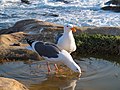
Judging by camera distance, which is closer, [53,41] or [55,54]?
[55,54]

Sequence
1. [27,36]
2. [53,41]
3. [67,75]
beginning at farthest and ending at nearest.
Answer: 1. [27,36]
2. [53,41]
3. [67,75]

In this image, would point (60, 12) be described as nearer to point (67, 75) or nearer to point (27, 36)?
point (27, 36)

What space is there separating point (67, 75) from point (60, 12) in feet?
55.0

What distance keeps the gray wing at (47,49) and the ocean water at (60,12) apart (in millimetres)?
10530

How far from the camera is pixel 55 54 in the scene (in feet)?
25.0

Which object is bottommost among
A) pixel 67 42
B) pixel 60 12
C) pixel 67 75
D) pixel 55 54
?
pixel 60 12

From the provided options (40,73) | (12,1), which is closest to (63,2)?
(12,1)

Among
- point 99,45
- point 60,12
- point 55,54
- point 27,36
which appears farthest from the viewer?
point 60,12

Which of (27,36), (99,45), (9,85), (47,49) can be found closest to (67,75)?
(47,49)

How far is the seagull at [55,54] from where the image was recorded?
24.4 ft

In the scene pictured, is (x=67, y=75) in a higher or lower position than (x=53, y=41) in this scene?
lower

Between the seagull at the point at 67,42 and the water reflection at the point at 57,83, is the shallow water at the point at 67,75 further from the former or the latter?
the seagull at the point at 67,42

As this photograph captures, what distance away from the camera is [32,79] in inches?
290

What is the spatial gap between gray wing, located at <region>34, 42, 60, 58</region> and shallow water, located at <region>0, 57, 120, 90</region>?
0.45m
